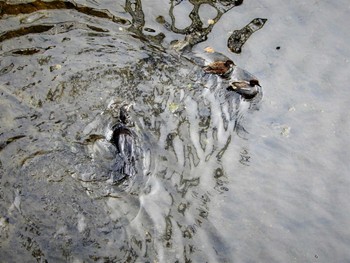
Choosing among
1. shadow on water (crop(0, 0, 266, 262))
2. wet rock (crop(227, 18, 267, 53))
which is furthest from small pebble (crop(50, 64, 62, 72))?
wet rock (crop(227, 18, 267, 53))

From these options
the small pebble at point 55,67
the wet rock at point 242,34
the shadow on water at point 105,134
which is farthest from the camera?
the wet rock at point 242,34

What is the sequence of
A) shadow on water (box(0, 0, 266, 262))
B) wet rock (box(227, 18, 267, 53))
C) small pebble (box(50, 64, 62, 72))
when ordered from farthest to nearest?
1. wet rock (box(227, 18, 267, 53))
2. small pebble (box(50, 64, 62, 72))
3. shadow on water (box(0, 0, 266, 262))

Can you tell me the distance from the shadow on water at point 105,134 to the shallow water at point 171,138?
10 mm

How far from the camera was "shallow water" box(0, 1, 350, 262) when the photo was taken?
3189 millimetres

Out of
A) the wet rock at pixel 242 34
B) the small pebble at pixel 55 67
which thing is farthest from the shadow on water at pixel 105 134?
the wet rock at pixel 242 34

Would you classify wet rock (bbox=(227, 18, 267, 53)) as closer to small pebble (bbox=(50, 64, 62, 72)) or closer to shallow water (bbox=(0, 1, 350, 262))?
shallow water (bbox=(0, 1, 350, 262))

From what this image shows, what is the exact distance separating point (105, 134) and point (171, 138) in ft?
1.85

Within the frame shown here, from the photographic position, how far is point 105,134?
11.8 ft

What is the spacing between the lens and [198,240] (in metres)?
3.19

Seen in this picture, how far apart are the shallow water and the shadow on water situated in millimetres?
10

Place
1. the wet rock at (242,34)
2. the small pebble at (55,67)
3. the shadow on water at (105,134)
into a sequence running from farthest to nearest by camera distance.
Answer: the wet rock at (242,34) < the small pebble at (55,67) < the shadow on water at (105,134)

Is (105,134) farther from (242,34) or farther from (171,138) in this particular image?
(242,34)

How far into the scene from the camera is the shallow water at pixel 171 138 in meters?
3.19

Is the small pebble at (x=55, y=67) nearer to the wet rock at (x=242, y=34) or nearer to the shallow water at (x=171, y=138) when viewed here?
the shallow water at (x=171, y=138)
